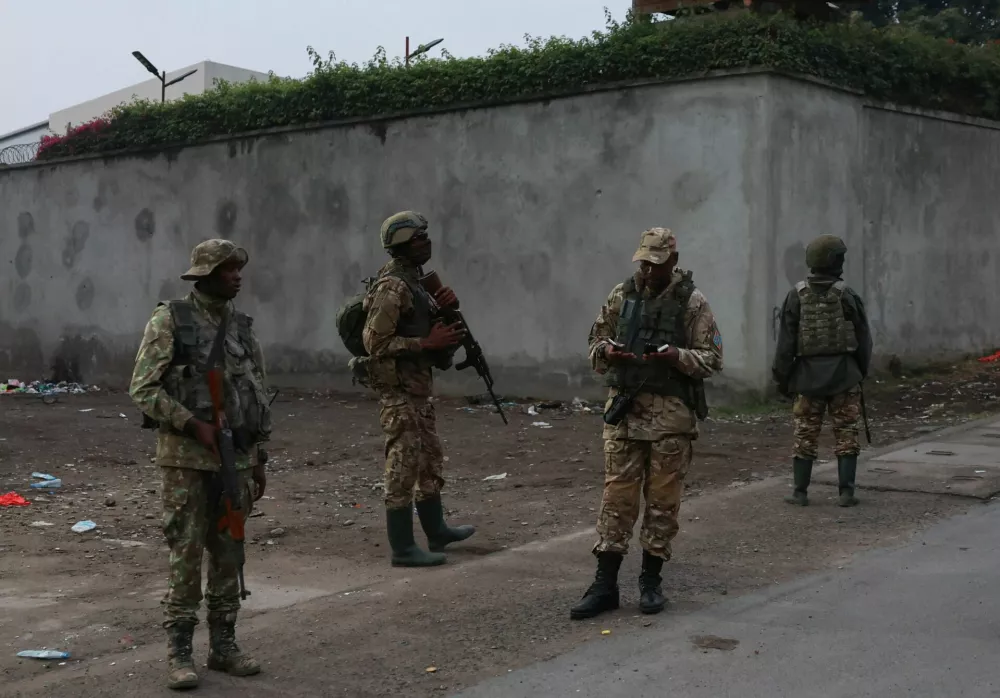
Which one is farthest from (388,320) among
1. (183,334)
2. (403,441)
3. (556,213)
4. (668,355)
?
(556,213)

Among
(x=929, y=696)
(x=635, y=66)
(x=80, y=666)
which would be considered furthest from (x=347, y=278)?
(x=929, y=696)

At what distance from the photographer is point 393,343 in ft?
20.7

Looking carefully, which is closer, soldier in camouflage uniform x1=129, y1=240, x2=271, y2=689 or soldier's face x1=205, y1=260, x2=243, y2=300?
soldier in camouflage uniform x1=129, y1=240, x2=271, y2=689

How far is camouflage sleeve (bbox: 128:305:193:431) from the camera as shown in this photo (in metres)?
4.38

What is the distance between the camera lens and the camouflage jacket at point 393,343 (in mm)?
6328

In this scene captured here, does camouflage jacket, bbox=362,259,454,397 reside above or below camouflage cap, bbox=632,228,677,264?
below

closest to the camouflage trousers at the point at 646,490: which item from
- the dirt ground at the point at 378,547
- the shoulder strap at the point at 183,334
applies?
the dirt ground at the point at 378,547

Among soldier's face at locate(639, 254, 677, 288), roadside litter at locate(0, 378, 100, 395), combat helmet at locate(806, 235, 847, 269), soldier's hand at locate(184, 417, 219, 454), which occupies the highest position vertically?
combat helmet at locate(806, 235, 847, 269)

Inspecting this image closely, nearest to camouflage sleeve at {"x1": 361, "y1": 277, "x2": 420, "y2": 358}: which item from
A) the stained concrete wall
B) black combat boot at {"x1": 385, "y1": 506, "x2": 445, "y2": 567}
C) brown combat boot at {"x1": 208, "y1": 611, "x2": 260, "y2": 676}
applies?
black combat boot at {"x1": 385, "y1": 506, "x2": 445, "y2": 567}

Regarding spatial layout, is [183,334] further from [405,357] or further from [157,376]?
[405,357]

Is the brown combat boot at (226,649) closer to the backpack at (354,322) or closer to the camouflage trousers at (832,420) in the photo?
the backpack at (354,322)

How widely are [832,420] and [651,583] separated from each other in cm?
290

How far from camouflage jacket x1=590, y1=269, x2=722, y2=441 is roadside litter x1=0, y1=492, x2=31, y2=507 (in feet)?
16.9

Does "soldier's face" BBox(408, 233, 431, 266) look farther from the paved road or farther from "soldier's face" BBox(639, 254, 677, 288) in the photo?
the paved road
